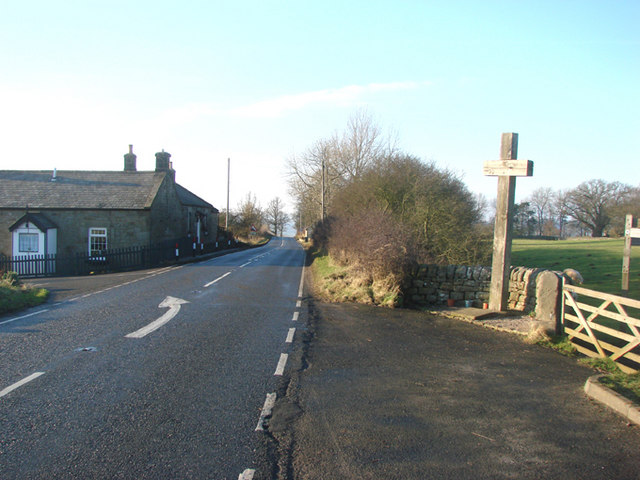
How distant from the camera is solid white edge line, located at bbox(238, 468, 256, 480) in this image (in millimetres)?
3796

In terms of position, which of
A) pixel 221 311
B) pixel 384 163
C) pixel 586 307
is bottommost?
pixel 221 311

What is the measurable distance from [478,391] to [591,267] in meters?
20.3

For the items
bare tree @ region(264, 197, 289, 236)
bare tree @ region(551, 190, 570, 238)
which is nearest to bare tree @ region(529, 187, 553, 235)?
bare tree @ region(551, 190, 570, 238)

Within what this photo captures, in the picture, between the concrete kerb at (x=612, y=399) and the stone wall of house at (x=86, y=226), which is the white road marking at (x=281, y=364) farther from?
the stone wall of house at (x=86, y=226)

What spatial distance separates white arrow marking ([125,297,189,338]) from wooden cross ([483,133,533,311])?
782 cm

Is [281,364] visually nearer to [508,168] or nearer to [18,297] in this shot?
[508,168]

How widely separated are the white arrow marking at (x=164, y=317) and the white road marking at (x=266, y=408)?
4167 mm

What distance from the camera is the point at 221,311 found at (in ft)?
38.8

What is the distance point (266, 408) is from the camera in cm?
533

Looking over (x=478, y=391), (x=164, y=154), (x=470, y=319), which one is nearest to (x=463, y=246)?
(x=470, y=319)

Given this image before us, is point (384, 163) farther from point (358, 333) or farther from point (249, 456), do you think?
point (249, 456)

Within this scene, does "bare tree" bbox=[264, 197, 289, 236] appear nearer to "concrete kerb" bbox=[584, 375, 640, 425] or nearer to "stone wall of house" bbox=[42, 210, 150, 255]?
"stone wall of house" bbox=[42, 210, 150, 255]

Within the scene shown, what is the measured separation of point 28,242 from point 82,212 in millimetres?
3787

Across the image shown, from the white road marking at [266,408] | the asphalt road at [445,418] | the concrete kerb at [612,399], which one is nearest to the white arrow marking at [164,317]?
the asphalt road at [445,418]
